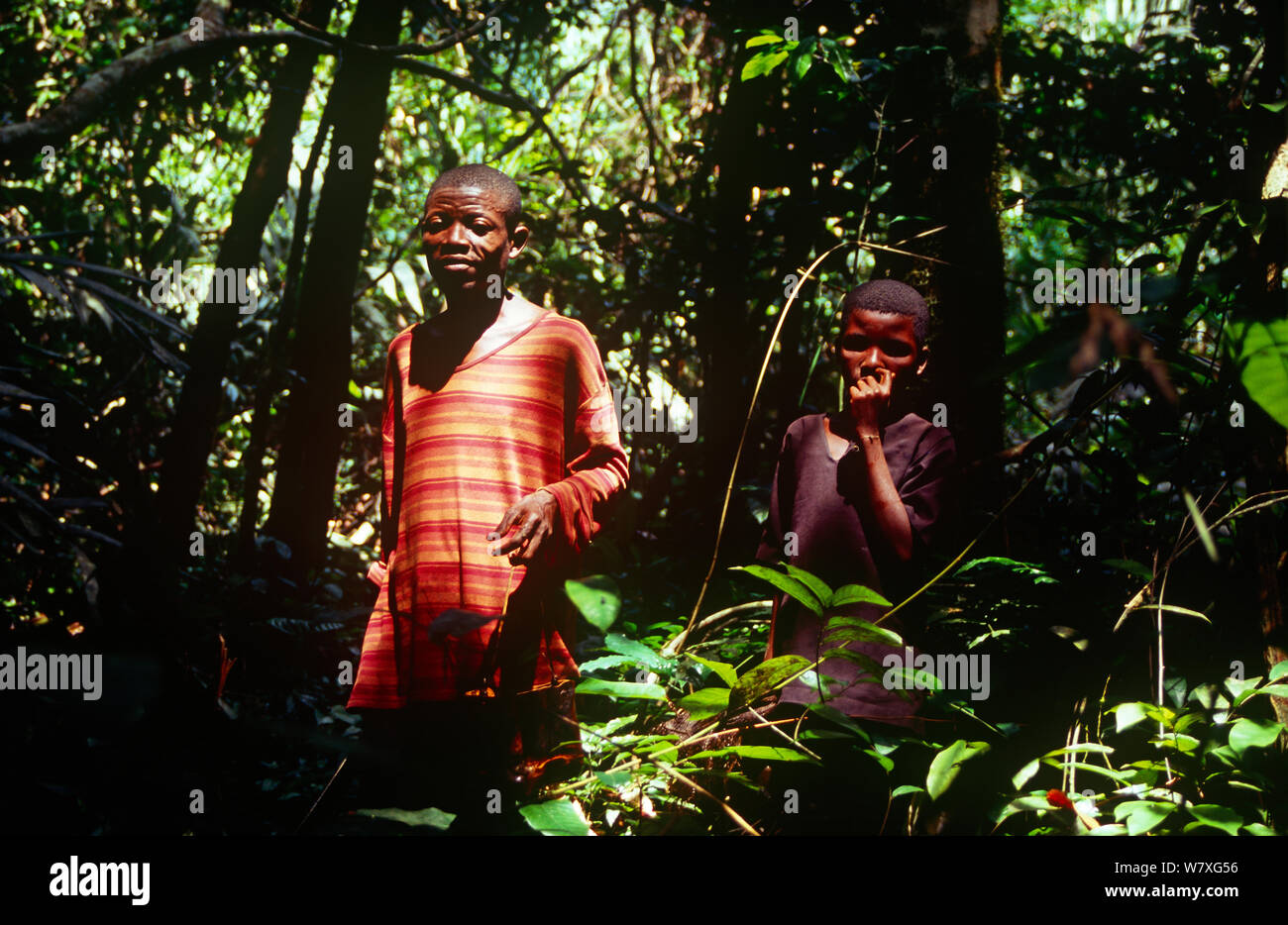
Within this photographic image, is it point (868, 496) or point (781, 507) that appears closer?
point (868, 496)

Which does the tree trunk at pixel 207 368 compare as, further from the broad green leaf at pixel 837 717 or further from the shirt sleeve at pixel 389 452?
the broad green leaf at pixel 837 717

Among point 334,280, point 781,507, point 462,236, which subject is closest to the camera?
point 462,236

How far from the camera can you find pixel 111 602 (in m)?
1.46

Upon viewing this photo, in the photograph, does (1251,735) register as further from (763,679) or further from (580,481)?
(580,481)

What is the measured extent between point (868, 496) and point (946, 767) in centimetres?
56

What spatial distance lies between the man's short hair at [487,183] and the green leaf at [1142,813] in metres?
1.67

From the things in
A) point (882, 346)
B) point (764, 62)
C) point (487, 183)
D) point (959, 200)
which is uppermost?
point (764, 62)

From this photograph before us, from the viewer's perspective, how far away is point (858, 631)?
147 centimetres

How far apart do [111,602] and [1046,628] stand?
181cm

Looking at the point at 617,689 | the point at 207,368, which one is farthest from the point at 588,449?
the point at 207,368

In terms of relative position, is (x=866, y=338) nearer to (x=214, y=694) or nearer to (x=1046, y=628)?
(x=1046, y=628)

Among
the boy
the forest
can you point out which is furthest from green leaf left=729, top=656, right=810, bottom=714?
the boy
